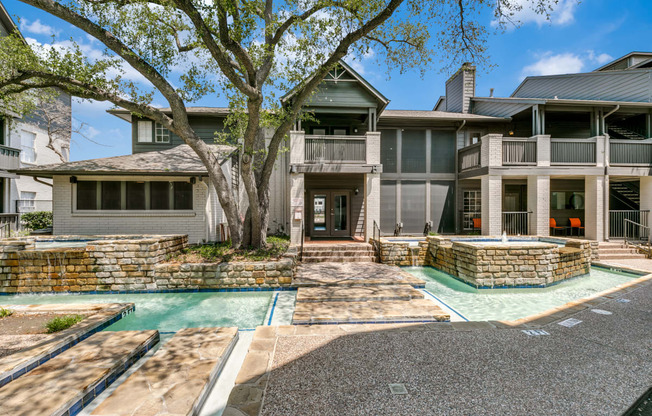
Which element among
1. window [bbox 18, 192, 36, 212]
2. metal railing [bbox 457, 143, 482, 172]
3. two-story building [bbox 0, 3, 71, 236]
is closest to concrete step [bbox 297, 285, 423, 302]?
metal railing [bbox 457, 143, 482, 172]

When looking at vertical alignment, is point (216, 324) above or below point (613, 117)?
below

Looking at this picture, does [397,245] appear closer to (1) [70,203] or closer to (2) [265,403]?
(2) [265,403]

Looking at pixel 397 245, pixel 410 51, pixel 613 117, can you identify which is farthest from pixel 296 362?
pixel 613 117

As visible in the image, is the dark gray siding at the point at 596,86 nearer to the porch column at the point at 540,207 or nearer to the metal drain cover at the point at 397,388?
the porch column at the point at 540,207

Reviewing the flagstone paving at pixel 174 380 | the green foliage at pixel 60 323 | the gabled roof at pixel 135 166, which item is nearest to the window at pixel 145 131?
the gabled roof at pixel 135 166

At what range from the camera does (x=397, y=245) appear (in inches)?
384

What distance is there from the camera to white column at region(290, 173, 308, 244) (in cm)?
1035

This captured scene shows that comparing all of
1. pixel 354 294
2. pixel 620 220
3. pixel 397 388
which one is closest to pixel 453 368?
pixel 397 388

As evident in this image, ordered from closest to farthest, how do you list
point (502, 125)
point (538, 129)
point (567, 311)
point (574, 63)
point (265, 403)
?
point (265, 403) → point (567, 311) → point (538, 129) → point (502, 125) → point (574, 63)

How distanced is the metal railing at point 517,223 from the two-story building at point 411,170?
0.28 ft

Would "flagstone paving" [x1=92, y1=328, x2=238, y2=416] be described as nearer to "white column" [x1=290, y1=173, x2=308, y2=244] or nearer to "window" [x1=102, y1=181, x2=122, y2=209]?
"white column" [x1=290, y1=173, x2=308, y2=244]

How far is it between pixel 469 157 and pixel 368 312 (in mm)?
10524

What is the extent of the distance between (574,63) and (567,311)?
19.5 m

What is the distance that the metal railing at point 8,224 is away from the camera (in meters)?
11.8
